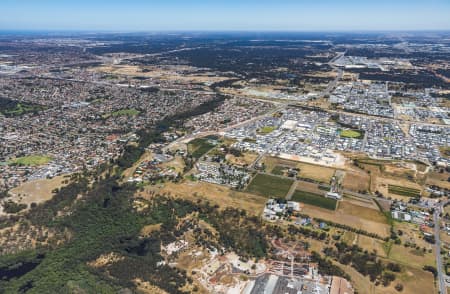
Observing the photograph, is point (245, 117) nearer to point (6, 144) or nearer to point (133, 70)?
point (6, 144)

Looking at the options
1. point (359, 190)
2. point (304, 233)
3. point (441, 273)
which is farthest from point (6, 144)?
point (441, 273)

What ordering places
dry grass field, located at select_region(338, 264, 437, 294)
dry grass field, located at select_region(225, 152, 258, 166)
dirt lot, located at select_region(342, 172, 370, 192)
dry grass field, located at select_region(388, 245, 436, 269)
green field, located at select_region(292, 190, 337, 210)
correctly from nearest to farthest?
dry grass field, located at select_region(338, 264, 437, 294) → dry grass field, located at select_region(388, 245, 436, 269) → green field, located at select_region(292, 190, 337, 210) → dirt lot, located at select_region(342, 172, 370, 192) → dry grass field, located at select_region(225, 152, 258, 166)

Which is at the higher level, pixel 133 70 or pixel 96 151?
pixel 133 70

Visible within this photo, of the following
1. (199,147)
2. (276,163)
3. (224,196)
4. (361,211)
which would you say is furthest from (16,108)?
(361,211)

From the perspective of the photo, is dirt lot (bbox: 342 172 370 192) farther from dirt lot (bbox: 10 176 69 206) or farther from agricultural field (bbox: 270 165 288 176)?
dirt lot (bbox: 10 176 69 206)

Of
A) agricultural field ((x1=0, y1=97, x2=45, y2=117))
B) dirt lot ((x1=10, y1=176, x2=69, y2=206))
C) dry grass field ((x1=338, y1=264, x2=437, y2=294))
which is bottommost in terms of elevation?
dry grass field ((x1=338, y1=264, x2=437, y2=294))

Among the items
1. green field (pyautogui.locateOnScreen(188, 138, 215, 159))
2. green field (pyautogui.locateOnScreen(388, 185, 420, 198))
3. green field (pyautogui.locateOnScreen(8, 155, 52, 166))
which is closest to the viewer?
green field (pyautogui.locateOnScreen(388, 185, 420, 198))

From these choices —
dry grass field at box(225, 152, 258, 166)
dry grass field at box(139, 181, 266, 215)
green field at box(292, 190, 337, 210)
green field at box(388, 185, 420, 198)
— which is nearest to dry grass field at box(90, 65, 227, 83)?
dry grass field at box(225, 152, 258, 166)

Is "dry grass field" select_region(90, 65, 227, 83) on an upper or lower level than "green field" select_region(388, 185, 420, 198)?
upper
